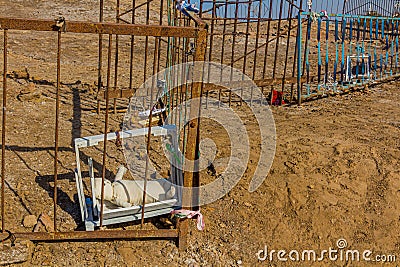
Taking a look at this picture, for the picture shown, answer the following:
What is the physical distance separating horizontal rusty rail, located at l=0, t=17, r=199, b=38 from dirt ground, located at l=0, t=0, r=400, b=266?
155 centimetres

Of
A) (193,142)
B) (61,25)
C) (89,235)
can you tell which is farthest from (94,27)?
(89,235)

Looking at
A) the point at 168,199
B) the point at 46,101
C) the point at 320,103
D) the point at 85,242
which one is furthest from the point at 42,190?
the point at 320,103

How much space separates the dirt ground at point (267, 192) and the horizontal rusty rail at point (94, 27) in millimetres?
1554

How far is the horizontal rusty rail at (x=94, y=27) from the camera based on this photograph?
3006mm

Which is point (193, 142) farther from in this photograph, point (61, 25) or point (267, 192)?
point (267, 192)

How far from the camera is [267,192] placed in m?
4.84

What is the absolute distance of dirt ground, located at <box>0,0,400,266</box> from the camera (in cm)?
382

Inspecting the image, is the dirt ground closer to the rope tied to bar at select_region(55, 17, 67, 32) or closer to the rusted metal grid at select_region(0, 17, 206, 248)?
the rusted metal grid at select_region(0, 17, 206, 248)

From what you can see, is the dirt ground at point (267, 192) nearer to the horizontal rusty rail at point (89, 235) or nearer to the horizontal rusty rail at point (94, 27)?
the horizontal rusty rail at point (89, 235)

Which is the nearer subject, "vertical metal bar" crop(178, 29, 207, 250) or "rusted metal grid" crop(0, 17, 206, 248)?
"rusted metal grid" crop(0, 17, 206, 248)

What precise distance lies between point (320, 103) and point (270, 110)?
947mm

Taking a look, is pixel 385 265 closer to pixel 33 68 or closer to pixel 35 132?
pixel 35 132

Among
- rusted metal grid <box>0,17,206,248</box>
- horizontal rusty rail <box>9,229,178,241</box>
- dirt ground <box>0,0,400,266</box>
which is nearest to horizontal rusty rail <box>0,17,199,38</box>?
rusted metal grid <box>0,17,206,248</box>

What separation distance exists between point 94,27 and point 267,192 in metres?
2.46
